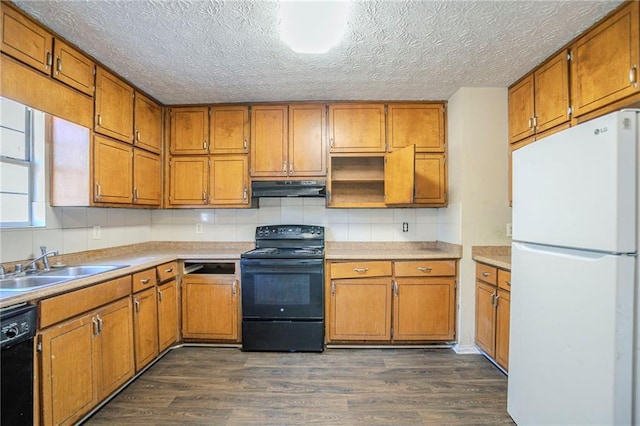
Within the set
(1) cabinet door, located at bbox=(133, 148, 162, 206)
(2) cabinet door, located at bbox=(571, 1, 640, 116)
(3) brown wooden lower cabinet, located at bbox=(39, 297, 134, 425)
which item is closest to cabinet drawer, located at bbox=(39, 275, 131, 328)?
(3) brown wooden lower cabinet, located at bbox=(39, 297, 134, 425)

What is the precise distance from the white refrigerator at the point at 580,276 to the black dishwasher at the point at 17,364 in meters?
2.48

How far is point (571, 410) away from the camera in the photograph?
130 cm

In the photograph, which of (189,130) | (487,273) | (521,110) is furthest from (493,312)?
(189,130)

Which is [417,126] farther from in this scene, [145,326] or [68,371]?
[68,371]

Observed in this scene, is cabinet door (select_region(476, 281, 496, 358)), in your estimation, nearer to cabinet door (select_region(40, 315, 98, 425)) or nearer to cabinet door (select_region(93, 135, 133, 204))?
cabinet door (select_region(40, 315, 98, 425))

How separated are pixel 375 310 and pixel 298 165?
155 cm

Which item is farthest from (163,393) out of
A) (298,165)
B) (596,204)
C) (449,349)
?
(596,204)

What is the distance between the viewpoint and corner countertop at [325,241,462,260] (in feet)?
8.64

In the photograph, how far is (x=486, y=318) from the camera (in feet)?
7.94

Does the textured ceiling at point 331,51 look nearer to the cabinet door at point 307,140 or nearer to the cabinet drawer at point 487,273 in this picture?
the cabinet door at point 307,140

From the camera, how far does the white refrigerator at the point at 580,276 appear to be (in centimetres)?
113

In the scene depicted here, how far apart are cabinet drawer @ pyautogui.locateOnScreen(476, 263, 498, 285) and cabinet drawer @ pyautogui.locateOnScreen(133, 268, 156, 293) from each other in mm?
2702

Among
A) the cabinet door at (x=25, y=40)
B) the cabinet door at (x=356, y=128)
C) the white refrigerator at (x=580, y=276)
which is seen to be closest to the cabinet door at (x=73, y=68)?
the cabinet door at (x=25, y=40)

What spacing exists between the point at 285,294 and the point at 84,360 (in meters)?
1.41
